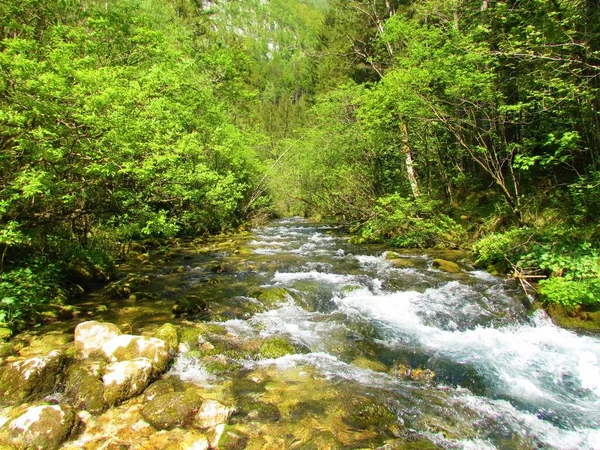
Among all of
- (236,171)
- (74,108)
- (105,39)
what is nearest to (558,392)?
(74,108)

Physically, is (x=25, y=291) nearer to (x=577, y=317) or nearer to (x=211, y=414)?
(x=211, y=414)

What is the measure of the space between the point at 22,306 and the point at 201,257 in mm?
8240

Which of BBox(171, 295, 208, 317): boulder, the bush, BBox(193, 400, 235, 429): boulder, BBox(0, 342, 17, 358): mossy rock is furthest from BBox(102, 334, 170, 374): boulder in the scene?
the bush

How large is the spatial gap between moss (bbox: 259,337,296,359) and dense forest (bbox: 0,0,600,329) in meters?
4.00

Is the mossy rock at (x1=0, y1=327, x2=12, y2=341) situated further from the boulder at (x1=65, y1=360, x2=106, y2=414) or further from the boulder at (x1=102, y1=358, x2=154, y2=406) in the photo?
the boulder at (x1=102, y1=358, x2=154, y2=406)

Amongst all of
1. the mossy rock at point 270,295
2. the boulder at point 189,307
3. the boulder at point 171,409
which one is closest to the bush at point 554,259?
the mossy rock at point 270,295

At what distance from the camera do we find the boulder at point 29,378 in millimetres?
4684

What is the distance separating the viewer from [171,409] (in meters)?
4.50

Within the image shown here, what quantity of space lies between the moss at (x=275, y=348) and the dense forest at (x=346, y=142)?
4.00 meters

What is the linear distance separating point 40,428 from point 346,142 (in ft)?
60.6

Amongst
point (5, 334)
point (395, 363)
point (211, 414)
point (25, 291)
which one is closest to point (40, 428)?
point (211, 414)

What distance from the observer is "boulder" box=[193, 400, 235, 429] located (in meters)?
4.36

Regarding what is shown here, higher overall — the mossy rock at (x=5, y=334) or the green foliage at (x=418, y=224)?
the mossy rock at (x=5, y=334)

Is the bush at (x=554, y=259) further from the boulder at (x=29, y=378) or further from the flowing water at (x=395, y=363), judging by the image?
the boulder at (x=29, y=378)
